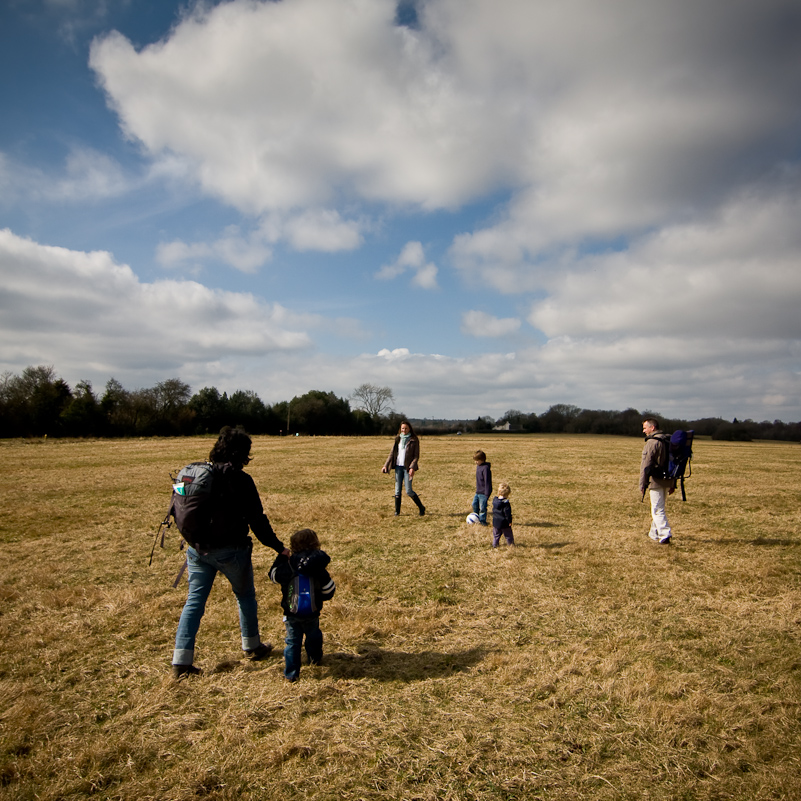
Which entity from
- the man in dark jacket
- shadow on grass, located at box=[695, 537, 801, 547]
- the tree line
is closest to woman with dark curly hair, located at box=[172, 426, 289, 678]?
the man in dark jacket

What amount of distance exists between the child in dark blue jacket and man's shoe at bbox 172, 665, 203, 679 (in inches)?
291

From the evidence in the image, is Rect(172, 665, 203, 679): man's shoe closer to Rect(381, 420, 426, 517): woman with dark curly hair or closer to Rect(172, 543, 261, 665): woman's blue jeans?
Rect(172, 543, 261, 665): woman's blue jeans

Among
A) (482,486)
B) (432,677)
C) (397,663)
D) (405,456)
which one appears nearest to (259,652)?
(397,663)

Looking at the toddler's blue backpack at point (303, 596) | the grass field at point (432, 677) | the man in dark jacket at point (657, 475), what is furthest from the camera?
the man in dark jacket at point (657, 475)

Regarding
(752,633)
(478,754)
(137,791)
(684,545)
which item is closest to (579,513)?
(684,545)

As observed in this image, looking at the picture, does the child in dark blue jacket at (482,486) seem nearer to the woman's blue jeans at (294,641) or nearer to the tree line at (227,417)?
the woman's blue jeans at (294,641)

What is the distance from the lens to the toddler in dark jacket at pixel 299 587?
477 cm

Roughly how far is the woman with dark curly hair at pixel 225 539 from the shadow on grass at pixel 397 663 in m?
1.33

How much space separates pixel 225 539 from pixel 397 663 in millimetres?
2324

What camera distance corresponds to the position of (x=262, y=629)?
6.29m

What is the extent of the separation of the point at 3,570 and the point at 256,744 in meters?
7.65

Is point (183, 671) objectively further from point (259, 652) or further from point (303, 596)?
point (303, 596)

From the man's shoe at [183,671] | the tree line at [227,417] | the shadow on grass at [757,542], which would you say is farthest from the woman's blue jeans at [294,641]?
the tree line at [227,417]

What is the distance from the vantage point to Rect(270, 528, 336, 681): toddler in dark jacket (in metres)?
4.77
